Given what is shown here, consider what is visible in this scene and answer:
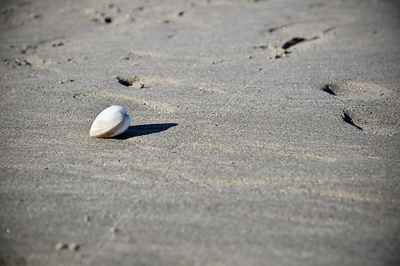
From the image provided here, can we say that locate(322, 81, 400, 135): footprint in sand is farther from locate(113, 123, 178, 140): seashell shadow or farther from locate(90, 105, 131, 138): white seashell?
locate(90, 105, 131, 138): white seashell

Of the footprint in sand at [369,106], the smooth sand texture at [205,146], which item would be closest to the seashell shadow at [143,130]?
the smooth sand texture at [205,146]

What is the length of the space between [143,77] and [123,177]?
5.46 ft

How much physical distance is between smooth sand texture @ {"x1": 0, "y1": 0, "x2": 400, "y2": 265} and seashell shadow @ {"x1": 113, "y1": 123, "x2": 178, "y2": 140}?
18mm

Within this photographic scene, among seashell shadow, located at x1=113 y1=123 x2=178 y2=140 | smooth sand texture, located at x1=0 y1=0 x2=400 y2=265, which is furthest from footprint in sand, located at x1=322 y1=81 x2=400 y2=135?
seashell shadow, located at x1=113 y1=123 x2=178 y2=140

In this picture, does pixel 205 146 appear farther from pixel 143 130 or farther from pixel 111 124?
pixel 111 124

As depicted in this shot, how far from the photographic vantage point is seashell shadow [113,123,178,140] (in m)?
2.76

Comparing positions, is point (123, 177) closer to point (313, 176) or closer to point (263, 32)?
point (313, 176)

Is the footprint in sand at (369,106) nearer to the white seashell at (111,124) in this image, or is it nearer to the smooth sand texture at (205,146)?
the smooth sand texture at (205,146)

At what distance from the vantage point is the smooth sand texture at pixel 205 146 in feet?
5.99

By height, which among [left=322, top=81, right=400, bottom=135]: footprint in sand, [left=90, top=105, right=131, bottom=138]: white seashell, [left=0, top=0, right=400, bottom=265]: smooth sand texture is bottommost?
[left=322, top=81, right=400, bottom=135]: footprint in sand

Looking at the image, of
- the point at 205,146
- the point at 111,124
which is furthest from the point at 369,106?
the point at 111,124

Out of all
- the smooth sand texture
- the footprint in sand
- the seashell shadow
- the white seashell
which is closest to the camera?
the smooth sand texture

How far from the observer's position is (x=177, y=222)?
1.94 meters

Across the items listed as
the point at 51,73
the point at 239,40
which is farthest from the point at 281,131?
the point at 51,73
